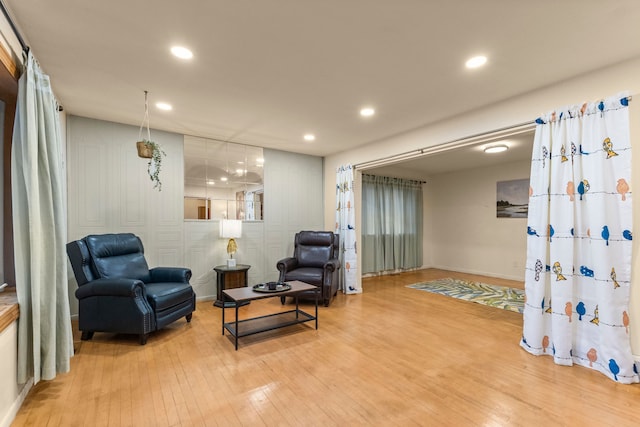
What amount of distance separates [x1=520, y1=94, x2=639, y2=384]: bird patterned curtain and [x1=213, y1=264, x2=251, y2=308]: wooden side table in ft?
11.2

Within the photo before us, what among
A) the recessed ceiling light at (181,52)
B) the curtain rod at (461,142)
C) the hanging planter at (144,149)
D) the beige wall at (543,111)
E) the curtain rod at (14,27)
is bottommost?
the hanging planter at (144,149)

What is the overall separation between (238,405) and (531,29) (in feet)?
Result: 10.2

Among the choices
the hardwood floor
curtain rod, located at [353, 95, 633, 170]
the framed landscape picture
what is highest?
curtain rod, located at [353, 95, 633, 170]

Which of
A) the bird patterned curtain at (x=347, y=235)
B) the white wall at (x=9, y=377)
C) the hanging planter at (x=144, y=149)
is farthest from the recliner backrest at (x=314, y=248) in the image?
the white wall at (x=9, y=377)

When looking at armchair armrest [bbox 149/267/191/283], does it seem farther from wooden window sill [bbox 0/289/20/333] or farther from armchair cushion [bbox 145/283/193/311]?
wooden window sill [bbox 0/289/20/333]

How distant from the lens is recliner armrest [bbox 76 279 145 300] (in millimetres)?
2822

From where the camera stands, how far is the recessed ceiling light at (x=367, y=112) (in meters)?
3.36

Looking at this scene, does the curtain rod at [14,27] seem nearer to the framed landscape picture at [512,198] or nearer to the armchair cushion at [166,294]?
the armchair cushion at [166,294]

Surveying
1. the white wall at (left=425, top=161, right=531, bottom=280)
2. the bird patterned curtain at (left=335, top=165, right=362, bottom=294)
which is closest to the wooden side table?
the bird patterned curtain at (left=335, top=165, right=362, bottom=294)

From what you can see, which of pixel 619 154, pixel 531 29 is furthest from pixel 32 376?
pixel 619 154

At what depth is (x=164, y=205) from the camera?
4.14 m

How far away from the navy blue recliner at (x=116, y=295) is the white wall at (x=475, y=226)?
19.5ft

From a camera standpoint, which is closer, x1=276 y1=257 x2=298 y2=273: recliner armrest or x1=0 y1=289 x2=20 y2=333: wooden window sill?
x1=0 y1=289 x2=20 y2=333: wooden window sill

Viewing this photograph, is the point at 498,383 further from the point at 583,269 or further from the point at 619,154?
the point at 619,154
